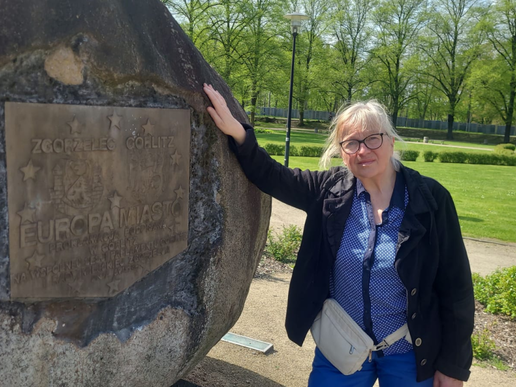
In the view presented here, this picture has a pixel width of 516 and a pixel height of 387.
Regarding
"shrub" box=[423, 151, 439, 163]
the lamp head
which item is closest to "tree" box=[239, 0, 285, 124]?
"shrub" box=[423, 151, 439, 163]

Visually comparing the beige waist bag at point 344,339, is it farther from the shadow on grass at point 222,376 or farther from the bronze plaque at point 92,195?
the shadow on grass at point 222,376

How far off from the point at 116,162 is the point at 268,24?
31.6 meters

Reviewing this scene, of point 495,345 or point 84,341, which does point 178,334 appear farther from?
point 495,345

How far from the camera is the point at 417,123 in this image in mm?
55219

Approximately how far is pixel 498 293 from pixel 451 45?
4071cm

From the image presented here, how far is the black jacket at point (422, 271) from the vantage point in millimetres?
2457

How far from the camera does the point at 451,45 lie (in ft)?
138

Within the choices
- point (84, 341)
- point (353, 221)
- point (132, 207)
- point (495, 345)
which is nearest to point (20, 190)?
point (132, 207)

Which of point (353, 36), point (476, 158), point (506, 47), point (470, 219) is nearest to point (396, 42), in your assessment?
point (353, 36)

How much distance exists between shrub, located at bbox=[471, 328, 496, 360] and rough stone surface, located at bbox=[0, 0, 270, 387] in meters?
2.51

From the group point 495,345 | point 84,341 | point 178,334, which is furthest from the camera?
point 495,345

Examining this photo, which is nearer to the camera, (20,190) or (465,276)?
(20,190)

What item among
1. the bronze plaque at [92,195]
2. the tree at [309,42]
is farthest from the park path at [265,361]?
the tree at [309,42]

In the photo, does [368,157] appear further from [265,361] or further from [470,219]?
[470,219]
